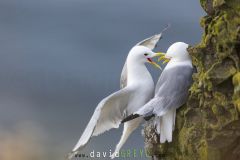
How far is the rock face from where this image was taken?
8.61 feet

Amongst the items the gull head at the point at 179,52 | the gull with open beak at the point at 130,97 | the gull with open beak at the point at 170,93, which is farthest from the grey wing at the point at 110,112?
the gull head at the point at 179,52

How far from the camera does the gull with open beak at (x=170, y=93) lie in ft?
9.46

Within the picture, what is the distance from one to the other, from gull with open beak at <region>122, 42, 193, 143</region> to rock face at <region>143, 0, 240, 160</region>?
59mm

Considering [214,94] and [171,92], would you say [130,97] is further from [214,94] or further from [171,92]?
[214,94]

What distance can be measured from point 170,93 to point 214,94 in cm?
31

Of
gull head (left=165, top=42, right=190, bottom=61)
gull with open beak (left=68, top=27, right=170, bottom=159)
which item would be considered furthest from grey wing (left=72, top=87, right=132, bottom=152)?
gull head (left=165, top=42, right=190, bottom=61)

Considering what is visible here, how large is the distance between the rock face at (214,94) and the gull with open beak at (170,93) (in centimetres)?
6

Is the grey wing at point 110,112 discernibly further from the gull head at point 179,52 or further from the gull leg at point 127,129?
the gull head at point 179,52

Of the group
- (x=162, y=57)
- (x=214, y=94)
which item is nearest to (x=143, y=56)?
(x=162, y=57)

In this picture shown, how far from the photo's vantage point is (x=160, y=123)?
3.03 m

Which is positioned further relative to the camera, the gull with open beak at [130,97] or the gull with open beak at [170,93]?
the gull with open beak at [130,97]

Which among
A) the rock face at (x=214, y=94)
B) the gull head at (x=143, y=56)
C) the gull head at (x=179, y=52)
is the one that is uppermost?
the gull head at (x=143, y=56)

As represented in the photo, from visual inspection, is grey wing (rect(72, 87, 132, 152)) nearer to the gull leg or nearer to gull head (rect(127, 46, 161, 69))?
the gull leg

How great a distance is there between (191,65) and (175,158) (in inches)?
22.6
